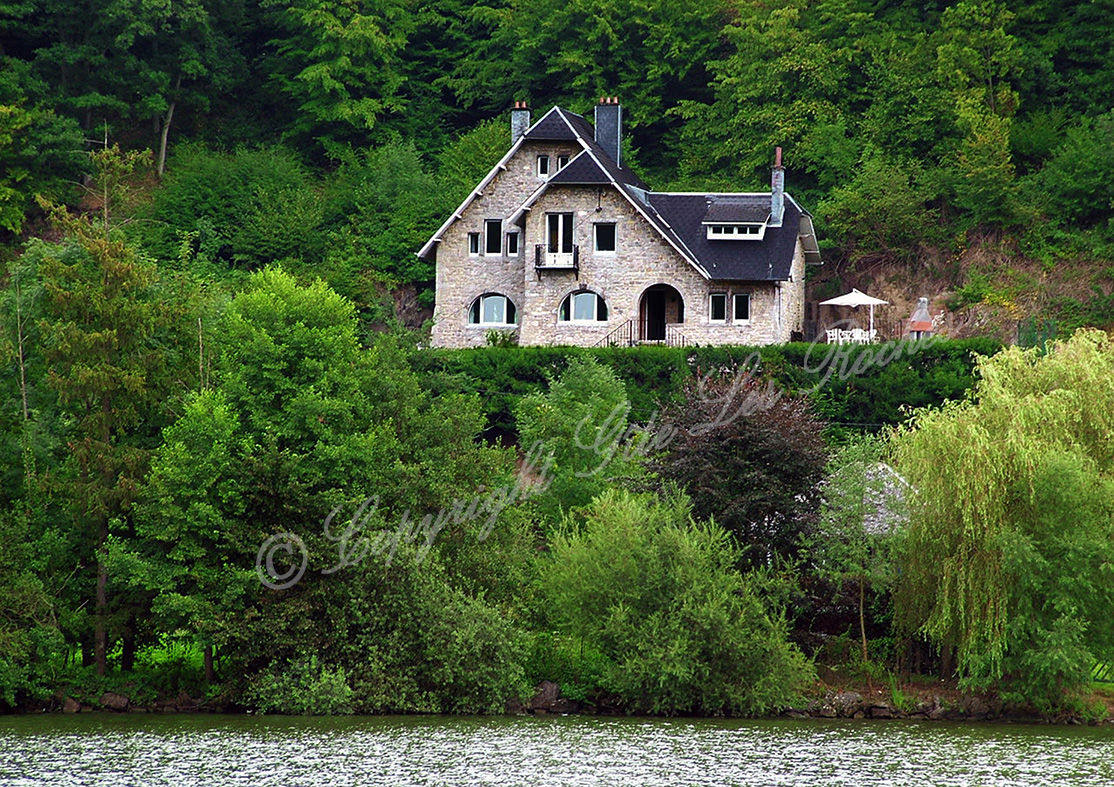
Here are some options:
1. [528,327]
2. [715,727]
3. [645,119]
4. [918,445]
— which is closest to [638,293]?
[528,327]

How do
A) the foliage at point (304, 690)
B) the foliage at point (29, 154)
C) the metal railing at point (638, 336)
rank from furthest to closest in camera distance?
the foliage at point (29, 154), the metal railing at point (638, 336), the foliage at point (304, 690)

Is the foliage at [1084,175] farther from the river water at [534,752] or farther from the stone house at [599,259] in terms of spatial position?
the river water at [534,752]

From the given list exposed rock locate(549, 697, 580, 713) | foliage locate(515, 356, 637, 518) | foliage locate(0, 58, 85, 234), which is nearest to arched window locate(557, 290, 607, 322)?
foliage locate(515, 356, 637, 518)

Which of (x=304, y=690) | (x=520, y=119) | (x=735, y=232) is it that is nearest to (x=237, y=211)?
(x=520, y=119)

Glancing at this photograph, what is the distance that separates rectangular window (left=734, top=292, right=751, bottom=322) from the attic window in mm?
2196

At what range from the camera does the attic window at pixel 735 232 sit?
56.5 metres

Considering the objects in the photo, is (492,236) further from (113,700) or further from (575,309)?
(113,700)

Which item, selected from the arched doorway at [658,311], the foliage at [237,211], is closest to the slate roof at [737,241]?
the arched doorway at [658,311]

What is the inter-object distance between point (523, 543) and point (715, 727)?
22.8ft

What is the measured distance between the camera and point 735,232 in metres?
57.0

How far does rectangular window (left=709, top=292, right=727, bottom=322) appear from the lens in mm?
55656

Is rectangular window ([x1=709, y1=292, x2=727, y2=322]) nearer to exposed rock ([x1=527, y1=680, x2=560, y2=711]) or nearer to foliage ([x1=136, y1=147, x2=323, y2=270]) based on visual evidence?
foliage ([x1=136, y1=147, x2=323, y2=270])

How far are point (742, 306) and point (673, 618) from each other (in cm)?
2303

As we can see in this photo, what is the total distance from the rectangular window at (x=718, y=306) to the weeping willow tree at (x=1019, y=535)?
782 inches
